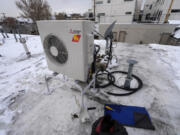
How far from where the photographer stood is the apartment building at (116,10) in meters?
10.4

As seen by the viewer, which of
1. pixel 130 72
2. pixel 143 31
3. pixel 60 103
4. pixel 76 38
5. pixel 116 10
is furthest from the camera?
pixel 116 10

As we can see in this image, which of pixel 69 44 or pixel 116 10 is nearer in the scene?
pixel 69 44

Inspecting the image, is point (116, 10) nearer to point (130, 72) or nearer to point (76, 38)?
point (130, 72)

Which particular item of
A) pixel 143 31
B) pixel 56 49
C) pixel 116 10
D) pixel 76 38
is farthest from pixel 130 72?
pixel 116 10

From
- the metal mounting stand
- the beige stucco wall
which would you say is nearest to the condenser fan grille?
the metal mounting stand

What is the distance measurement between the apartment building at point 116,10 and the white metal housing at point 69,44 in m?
10.8

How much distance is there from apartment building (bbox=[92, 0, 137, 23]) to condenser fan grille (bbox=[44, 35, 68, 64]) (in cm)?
1077

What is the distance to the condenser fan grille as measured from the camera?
1.02 meters

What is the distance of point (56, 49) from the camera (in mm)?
1071

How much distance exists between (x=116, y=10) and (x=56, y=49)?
45.0 ft

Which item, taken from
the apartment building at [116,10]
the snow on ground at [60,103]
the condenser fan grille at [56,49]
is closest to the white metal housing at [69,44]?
the condenser fan grille at [56,49]

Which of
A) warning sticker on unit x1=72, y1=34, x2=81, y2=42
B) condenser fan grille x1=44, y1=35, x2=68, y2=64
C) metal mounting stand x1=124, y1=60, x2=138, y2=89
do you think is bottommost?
metal mounting stand x1=124, y1=60, x2=138, y2=89

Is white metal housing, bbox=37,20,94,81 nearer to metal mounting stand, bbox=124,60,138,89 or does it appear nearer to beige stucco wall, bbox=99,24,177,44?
metal mounting stand, bbox=124,60,138,89

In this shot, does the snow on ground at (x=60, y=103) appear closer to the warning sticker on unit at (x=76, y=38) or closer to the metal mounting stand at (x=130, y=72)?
the metal mounting stand at (x=130, y=72)
